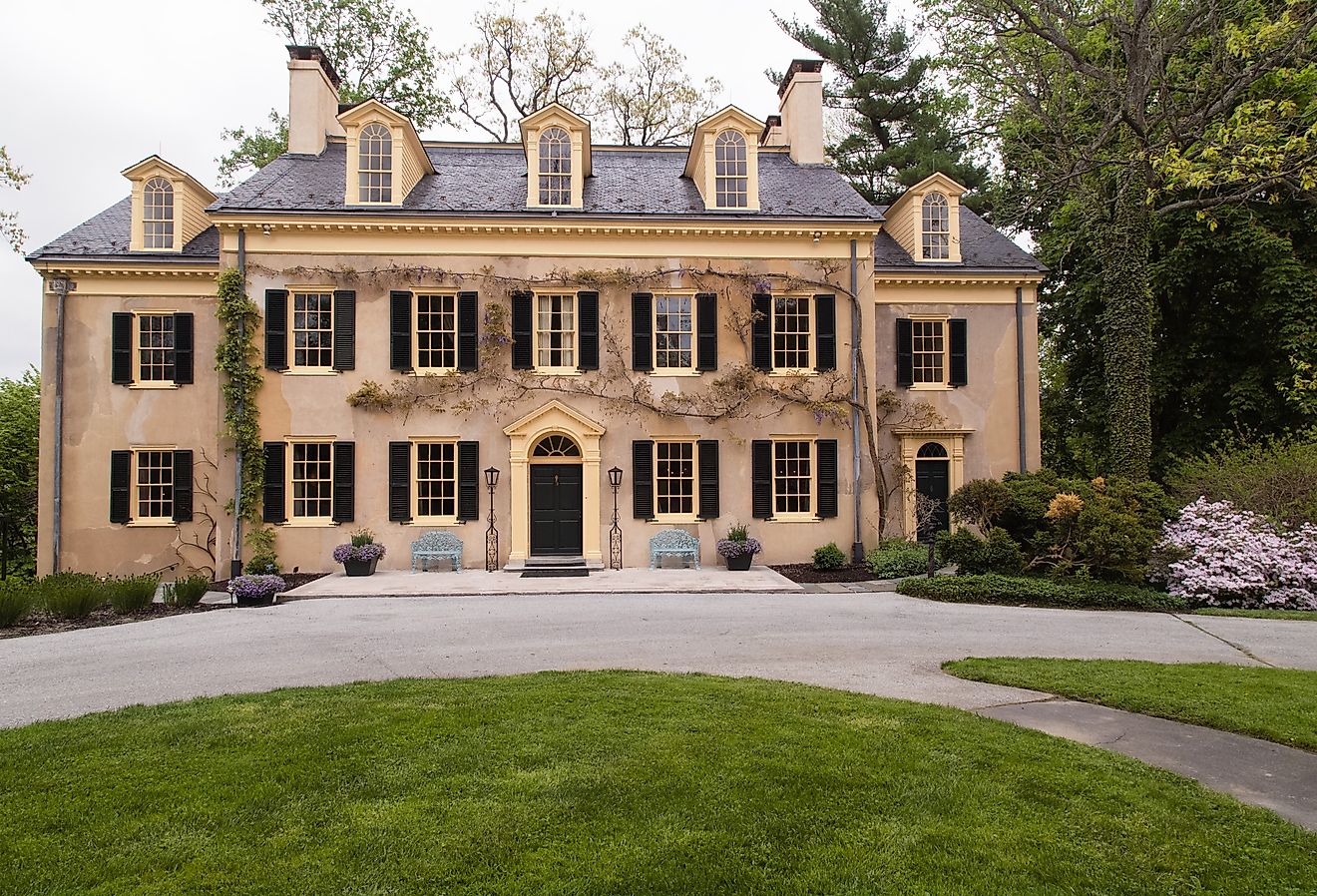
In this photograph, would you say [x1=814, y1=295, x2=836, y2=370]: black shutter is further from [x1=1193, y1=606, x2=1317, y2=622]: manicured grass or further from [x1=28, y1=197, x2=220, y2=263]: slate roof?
[x1=28, y1=197, x2=220, y2=263]: slate roof

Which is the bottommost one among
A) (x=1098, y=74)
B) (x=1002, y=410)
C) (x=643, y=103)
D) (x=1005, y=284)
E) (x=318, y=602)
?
(x=318, y=602)

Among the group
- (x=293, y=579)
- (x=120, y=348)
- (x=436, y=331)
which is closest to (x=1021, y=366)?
(x=436, y=331)

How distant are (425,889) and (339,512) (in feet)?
48.4

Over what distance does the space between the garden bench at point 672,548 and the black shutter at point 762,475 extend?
5.19 ft

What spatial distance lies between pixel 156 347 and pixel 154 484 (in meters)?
3.07

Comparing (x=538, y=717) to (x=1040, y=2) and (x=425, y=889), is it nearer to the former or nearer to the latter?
(x=425, y=889)

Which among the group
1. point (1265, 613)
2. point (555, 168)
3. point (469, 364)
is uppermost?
point (555, 168)

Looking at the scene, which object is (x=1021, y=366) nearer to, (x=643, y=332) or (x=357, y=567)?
(x=643, y=332)

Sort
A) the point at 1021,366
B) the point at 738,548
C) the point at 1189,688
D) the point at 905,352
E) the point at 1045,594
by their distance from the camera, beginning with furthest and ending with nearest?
the point at 1021,366, the point at 905,352, the point at 738,548, the point at 1045,594, the point at 1189,688

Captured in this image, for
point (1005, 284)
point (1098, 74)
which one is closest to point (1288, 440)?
point (1005, 284)

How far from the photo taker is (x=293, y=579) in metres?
16.4

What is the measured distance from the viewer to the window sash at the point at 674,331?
18125mm

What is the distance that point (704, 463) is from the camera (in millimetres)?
17766

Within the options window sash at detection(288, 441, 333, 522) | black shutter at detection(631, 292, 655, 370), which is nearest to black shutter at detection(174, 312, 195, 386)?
window sash at detection(288, 441, 333, 522)
